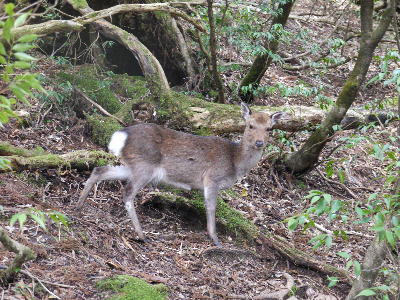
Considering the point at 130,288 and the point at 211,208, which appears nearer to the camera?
the point at 130,288

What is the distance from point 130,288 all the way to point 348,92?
4.92m

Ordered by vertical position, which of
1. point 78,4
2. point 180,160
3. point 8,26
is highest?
point 8,26

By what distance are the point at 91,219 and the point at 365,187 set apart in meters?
5.23

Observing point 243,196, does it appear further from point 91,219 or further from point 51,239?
point 51,239

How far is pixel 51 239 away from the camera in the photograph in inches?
195

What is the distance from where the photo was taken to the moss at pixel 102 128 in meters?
7.62

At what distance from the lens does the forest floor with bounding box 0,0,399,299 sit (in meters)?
4.66

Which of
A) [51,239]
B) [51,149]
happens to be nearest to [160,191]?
[51,149]

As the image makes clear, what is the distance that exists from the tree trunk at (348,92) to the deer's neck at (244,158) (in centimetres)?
104

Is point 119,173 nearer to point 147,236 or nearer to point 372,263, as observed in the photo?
point 147,236

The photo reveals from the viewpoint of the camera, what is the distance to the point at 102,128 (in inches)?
303

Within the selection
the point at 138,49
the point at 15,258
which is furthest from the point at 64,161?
the point at 138,49

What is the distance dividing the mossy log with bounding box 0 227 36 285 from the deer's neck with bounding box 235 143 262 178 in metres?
3.78

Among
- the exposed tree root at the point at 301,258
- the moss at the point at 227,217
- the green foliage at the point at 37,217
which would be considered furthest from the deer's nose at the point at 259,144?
the green foliage at the point at 37,217
